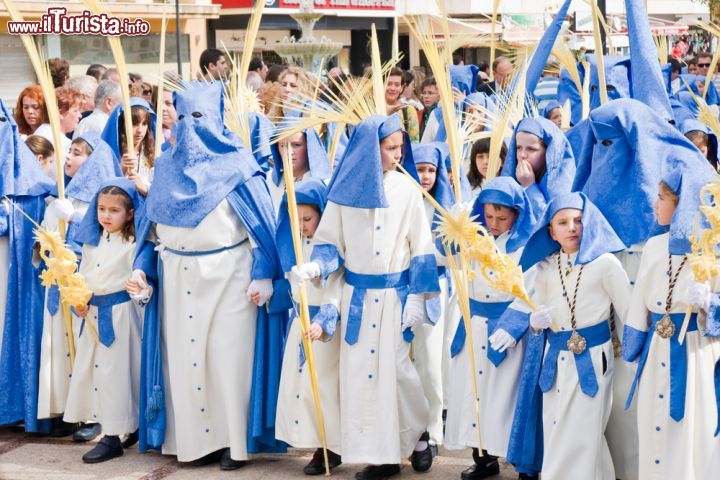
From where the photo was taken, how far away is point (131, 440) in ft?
23.9

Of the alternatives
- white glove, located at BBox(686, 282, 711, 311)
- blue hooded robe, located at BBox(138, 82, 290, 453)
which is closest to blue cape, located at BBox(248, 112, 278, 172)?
blue hooded robe, located at BBox(138, 82, 290, 453)

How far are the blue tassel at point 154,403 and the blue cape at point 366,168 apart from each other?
1493 millimetres

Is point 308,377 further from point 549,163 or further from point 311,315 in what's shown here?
point 549,163

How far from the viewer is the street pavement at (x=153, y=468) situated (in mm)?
6629

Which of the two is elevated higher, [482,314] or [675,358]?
[482,314]

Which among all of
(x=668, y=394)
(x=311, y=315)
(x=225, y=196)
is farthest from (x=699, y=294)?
(x=225, y=196)

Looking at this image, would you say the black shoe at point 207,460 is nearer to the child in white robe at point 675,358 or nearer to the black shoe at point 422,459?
the black shoe at point 422,459

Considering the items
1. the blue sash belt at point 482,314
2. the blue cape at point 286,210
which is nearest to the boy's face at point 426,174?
the blue cape at point 286,210

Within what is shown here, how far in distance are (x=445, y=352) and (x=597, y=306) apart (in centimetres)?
152

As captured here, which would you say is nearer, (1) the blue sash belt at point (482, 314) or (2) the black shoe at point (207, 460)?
(1) the blue sash belt at point (482, 314)

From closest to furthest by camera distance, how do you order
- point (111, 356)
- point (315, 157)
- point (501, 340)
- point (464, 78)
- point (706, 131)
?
point (501, 340) < point (111, 356) < point (315, 157) < point (706, 131) < point (464, 78)

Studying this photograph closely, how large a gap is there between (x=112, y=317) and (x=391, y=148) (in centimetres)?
192

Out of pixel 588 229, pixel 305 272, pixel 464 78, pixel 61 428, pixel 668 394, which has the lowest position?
pixel 61 428

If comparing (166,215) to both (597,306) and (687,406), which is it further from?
(687,406)
